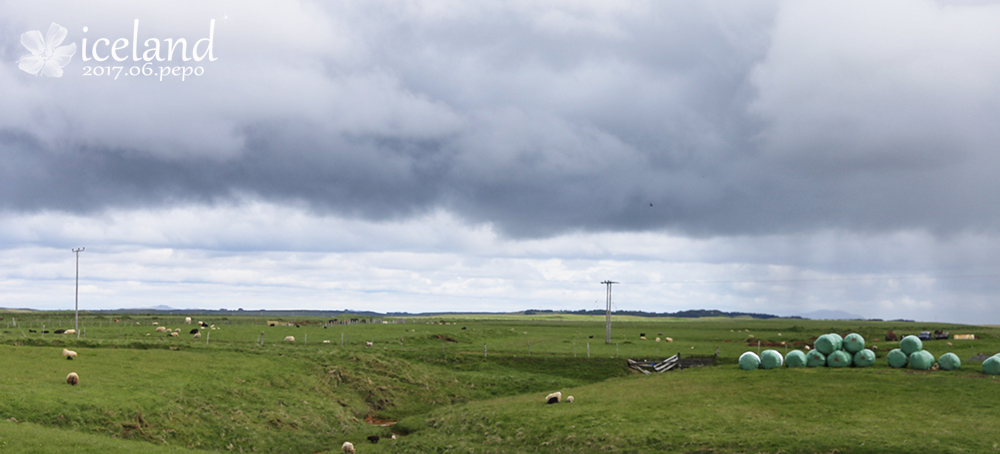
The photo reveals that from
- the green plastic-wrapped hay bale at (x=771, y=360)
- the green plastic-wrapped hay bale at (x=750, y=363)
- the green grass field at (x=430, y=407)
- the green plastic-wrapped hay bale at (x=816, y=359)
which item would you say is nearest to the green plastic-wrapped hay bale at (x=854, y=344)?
the green plastic-wrapped hay bale at (x=816, y=359)

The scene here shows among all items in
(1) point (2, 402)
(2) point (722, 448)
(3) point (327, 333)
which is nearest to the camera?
(2) point (722, 448)

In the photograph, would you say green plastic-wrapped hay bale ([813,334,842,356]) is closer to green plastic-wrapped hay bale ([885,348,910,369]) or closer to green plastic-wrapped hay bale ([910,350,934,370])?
green plastic-wrapped hay bale ([885,348,910,369])

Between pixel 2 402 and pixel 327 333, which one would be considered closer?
pixel 2 402

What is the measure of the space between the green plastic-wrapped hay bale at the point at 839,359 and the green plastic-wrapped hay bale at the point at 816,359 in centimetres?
58

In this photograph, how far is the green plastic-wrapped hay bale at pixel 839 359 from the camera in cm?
5659

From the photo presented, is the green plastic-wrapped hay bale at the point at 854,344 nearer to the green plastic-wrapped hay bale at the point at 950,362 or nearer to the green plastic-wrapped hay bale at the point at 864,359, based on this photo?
the green plastic-wrapped hay bale at the point at 864,359

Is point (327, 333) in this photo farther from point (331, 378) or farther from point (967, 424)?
point (967, 424)

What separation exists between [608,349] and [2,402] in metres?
75.8

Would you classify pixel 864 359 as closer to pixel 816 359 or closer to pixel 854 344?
pixel 854 344

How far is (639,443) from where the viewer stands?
1334 inches

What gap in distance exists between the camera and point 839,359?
186 ft

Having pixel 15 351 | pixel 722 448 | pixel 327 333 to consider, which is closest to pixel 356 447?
pixel 722 448

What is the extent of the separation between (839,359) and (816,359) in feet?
6.17

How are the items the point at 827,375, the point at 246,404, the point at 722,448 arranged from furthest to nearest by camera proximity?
the point at 827,375 → the point at 246,404 → the point at 722,448
